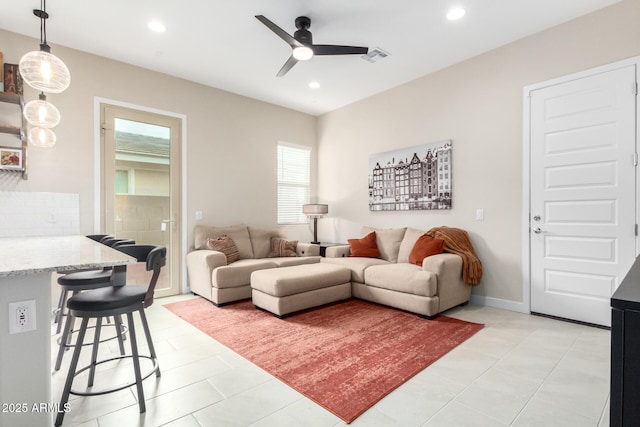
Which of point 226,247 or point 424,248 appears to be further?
point 226,247

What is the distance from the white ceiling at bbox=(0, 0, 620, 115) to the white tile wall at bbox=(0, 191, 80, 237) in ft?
5.53

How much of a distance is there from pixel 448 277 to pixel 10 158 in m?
4.57

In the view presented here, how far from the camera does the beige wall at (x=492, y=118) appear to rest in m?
3.08

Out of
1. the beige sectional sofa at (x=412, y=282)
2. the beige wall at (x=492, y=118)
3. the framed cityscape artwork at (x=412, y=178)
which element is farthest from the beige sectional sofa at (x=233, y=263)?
the beige wall at (x=492, y=118)

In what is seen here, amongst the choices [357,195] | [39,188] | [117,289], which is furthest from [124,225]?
[357,195]

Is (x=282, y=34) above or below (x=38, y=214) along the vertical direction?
above

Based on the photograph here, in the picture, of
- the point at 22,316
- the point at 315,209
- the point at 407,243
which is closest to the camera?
the point at 22,316

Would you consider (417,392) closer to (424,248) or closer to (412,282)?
(412,282)

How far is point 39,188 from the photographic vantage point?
345cm

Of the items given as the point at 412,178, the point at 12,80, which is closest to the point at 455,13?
the point at 412,178

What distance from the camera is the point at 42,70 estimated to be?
218 centimetres

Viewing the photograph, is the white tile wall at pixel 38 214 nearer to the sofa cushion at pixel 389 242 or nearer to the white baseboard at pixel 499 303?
the sofa cushion at pixel 389 242

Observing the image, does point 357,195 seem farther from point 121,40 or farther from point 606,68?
point 121,40

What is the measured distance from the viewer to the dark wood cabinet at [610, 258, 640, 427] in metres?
0.69
